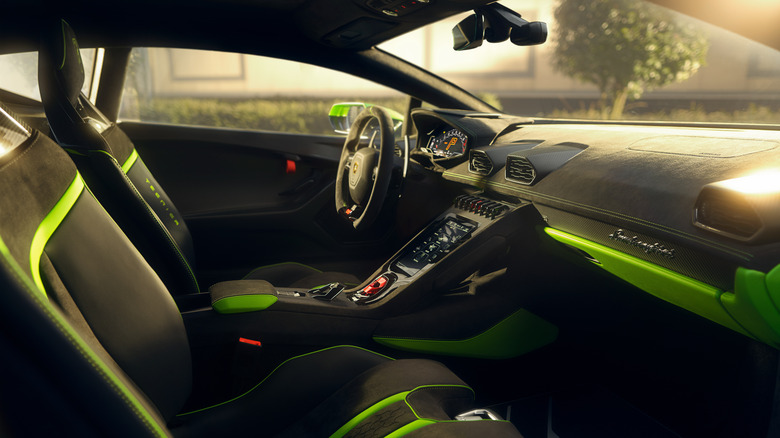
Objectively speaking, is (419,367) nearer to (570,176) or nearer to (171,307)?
(171,307)

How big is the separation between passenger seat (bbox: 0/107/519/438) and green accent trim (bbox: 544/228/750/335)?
0.51m

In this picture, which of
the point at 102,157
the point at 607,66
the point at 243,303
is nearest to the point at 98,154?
the point at 102,157

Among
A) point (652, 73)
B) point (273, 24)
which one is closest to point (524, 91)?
point (652, 73)

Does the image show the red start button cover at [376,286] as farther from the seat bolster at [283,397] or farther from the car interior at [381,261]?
the seat bolster at [283,397]

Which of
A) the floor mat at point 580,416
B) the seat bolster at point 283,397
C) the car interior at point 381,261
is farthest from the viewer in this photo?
the floor mat at point 580,416

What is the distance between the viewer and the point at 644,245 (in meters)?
1.42

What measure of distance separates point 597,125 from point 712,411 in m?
1.04

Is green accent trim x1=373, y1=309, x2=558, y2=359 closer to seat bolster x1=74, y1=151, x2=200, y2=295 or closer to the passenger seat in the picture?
the passenger seat

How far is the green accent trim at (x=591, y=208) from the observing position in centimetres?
120

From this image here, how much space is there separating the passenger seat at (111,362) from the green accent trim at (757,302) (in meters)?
0.53

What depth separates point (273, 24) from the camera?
258 cm

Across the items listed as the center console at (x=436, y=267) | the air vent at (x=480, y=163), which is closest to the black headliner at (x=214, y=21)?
the air vent at (x=480, y=163)

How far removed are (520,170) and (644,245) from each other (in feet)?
1.89

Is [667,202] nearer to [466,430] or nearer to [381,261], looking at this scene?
[466,430]
